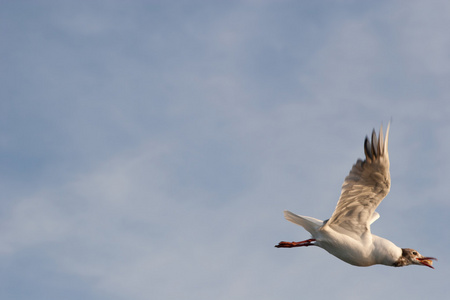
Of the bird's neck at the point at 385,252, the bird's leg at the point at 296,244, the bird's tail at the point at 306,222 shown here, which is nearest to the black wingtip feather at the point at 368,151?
the bird's tail at the point at 306,222

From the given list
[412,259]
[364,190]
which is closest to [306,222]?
Answer: [364,190]

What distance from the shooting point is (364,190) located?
54.3 feet

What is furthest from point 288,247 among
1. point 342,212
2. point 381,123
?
point 381,123

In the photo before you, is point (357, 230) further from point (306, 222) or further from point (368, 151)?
point (368, 151)

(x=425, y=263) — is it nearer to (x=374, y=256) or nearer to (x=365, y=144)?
(x=374, y=256)

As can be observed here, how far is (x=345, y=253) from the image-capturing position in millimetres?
17500

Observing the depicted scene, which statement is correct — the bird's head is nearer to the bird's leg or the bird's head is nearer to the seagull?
the seagull

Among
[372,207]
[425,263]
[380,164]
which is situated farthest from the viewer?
[425,263]

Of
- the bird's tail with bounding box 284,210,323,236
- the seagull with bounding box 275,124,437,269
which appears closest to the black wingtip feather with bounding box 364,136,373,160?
the seagull with bounding box 275,124,437,269

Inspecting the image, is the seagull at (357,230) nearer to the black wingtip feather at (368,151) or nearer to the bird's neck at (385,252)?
the bird's neck at (385,252)

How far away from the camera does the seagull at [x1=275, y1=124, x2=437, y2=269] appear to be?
53.9 ft

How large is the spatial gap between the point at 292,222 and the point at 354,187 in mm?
2542

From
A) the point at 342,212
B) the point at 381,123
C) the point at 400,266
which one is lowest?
the point at 400,266

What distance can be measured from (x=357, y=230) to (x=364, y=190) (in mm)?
1678
